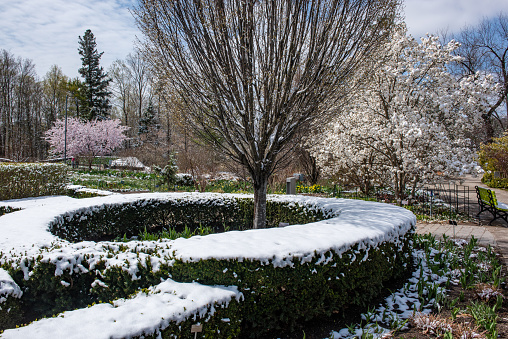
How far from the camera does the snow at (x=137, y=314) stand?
182cm

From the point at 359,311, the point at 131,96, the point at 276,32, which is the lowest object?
the point at 359,311

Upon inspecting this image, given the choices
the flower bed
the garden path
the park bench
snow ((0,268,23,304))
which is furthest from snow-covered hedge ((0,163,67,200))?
the park bench

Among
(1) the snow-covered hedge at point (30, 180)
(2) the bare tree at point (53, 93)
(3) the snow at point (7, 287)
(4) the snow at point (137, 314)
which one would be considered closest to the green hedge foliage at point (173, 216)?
(3) the snow at point (7, 287)

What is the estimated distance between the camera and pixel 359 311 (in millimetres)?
3246

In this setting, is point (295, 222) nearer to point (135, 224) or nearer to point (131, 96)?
point (135, 224)

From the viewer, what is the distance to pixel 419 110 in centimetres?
909

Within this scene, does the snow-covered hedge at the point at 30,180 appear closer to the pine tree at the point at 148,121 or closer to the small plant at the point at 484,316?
the small plant at the point at 484,316

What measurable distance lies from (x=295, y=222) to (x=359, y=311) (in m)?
3.14

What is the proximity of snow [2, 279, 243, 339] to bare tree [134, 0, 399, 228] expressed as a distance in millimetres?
3094

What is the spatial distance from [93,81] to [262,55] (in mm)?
34206

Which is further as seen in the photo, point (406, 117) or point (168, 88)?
point (406, 117)

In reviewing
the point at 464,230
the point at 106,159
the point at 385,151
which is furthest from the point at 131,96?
the point at 464,230

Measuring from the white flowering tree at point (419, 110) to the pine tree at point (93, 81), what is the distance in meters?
30.4

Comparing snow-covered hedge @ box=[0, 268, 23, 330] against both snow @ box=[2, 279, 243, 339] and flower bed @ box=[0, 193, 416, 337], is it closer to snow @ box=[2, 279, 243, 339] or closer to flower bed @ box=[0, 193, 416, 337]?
flower bed @ box=[0, 193, 416, 337]
